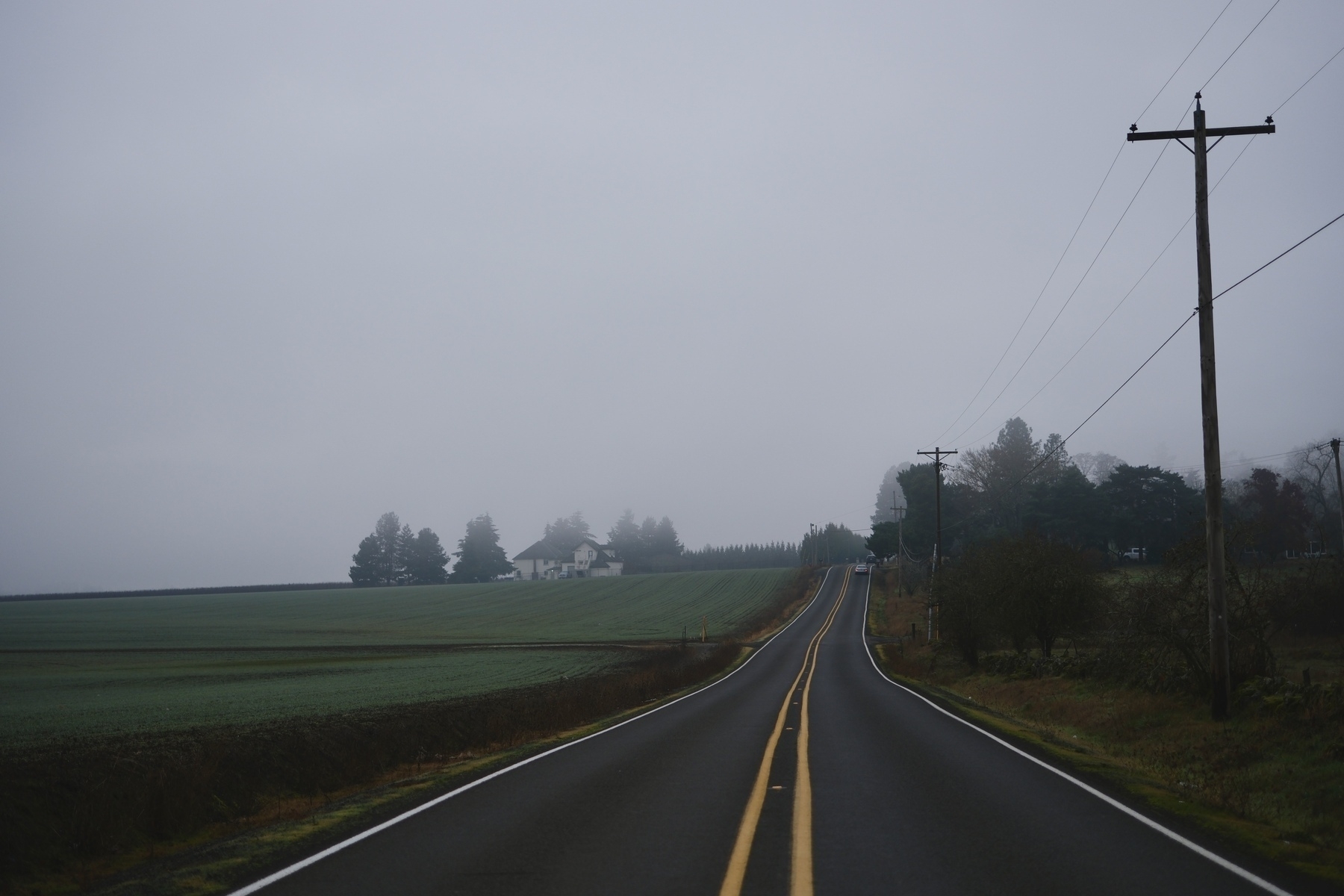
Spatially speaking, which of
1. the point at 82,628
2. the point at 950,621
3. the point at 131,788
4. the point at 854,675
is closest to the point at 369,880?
the point at 131,788

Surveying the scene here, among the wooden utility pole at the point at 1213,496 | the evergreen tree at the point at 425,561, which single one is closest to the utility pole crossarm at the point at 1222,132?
the wooden utility pole at the point at 1213,496

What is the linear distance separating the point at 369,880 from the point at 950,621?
3385 cm

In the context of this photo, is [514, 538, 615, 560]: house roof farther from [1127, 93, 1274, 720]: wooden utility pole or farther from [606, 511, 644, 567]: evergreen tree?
[1127, 93, 1274, 720]: wooden utility pole

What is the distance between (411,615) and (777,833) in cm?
9036

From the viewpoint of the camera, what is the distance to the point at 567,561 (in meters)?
187

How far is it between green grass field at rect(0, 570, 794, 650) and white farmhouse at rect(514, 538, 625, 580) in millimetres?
42563

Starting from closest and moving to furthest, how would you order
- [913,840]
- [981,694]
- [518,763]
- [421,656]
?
[913,840] < [518,763] < [981,694] < [421,656]

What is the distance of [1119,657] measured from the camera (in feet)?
71.8

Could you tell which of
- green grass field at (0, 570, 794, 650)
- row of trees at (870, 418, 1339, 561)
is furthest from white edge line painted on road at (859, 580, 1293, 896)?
green grass field at (0, 570, 794, 650)

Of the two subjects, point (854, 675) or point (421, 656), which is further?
point (421, 656)

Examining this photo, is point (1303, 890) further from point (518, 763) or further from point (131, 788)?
point (131, 788)

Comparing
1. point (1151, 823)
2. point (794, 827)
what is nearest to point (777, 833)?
point (794, 827)

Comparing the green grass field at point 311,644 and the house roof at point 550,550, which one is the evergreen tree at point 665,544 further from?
the green grass field at point 311,644

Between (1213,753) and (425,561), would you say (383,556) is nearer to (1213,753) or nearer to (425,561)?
(425,561)
